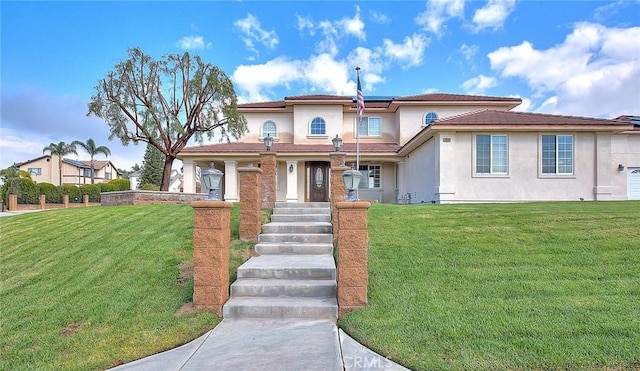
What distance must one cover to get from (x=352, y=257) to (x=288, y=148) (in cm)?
1522

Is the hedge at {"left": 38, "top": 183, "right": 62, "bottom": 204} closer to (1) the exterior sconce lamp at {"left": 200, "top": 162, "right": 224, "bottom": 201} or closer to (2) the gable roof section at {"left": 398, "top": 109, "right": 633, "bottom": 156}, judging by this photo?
(2) the gable roof section at {"left": 398, "top": 109, "right": 633, "bottom": 156}

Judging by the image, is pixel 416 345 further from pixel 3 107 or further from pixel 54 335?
pixel 3 107

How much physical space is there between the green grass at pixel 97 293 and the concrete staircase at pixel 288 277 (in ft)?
1.49

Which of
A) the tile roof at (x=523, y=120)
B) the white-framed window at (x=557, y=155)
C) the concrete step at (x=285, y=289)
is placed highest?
the tile roof at (x=523, y=120)

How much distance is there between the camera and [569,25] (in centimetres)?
1555

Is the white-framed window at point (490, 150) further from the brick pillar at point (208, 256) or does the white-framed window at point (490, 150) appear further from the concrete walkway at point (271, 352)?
the brick pillar at point (208, 256)

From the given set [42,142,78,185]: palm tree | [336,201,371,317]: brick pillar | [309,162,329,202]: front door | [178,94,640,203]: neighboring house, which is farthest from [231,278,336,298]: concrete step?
[42,142,78,185]: palm tree

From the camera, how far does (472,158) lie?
13867 mm

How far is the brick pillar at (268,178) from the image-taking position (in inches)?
365

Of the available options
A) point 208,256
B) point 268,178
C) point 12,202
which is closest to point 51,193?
point 12,202

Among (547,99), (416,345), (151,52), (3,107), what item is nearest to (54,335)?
(416,345)

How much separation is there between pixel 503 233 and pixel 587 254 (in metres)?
1.43

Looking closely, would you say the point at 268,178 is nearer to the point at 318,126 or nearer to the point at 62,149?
the point at 318,126

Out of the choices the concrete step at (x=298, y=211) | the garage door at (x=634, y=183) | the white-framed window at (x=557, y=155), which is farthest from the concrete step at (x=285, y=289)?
the garage door at (x=634, y=183)
